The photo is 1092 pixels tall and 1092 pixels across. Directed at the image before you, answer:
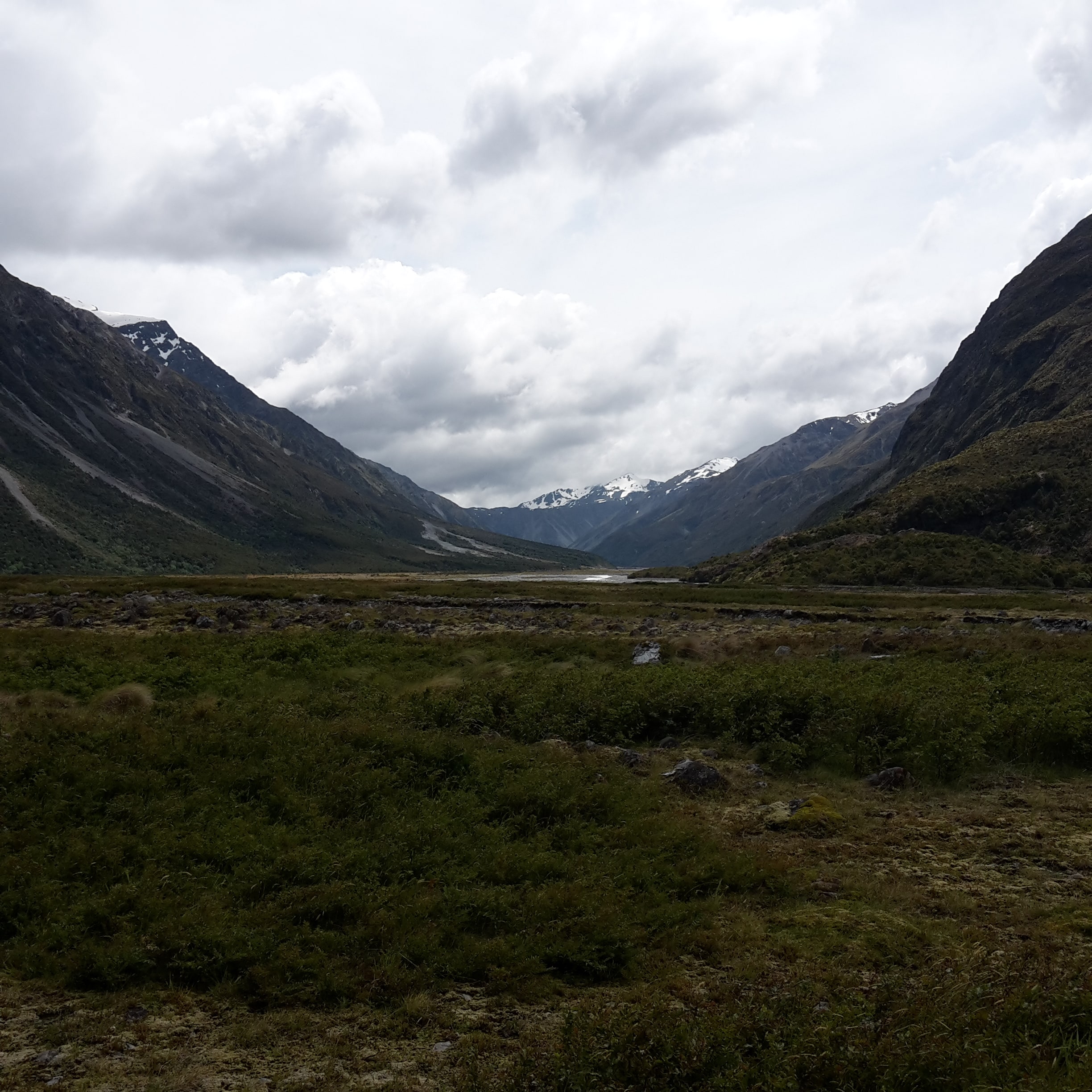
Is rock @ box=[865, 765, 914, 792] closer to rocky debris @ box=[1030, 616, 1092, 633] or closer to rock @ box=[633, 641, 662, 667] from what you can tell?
rock @ box=[633, 641, 662, 667]

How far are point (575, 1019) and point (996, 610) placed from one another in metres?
47.3

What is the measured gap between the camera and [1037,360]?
15425 cm

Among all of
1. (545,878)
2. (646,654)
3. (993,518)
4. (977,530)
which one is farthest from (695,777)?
(993,518)

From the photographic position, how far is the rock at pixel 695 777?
16594mm

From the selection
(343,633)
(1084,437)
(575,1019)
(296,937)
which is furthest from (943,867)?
(1084,437)

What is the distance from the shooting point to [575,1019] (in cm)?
815

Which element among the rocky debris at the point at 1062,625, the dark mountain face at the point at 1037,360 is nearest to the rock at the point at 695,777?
the rocky debris at the point at 1062,625

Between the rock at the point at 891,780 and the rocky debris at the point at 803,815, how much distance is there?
6.69 ft

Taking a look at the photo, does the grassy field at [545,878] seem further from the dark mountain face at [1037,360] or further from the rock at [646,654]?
the dark mountain face at [1037,360]

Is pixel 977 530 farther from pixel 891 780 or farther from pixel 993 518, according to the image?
pixel 891 780

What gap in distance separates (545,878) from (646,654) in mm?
17946

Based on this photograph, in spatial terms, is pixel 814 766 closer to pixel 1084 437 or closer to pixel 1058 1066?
pixel 1058 1066

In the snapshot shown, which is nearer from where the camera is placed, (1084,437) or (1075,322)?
(1084,437)

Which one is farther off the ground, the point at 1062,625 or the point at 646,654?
the point at 646,654
